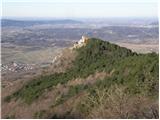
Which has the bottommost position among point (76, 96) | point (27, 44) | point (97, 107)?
point (27, 44)

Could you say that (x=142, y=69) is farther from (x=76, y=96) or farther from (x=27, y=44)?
(x=27, y=44)

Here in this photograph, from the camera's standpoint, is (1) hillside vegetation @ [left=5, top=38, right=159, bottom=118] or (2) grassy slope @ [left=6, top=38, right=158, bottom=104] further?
(2) grassy slope @ [left=6, top=38, right=158, bottom=104]

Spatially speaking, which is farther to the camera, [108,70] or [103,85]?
[108,70]

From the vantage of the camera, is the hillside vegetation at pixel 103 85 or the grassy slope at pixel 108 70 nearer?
the hillside vegetation at pixel 103 85

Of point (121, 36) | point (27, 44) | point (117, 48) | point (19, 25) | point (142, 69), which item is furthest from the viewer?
point (19, 25)

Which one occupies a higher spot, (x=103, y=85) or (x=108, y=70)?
(x=103, y=85)

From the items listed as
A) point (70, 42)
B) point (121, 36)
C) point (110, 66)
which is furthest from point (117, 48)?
point (121, 36)
